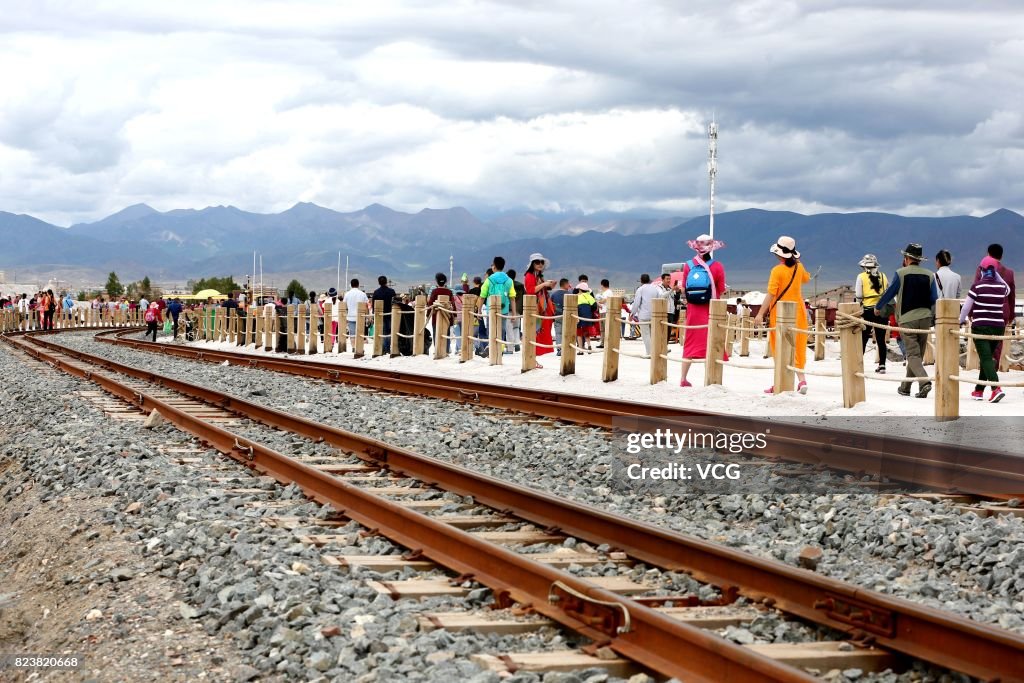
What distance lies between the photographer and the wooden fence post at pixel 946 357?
11.1m

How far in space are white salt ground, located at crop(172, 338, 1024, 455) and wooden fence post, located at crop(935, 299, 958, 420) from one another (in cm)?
16

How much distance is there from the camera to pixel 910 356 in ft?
47.2

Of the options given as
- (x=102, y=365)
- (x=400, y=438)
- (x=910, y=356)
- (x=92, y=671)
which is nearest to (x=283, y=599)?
(x=92, y=671)

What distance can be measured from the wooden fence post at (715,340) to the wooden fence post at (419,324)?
10.3 metres

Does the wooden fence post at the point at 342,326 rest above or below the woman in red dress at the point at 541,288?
below

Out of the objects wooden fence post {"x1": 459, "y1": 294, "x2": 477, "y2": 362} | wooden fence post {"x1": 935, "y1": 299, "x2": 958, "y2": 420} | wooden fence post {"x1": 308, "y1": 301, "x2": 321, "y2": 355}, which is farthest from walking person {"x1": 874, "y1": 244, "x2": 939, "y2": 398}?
wooden fence post {"x1": 308, "y1": 301, "x2": 321, "y2": 355}

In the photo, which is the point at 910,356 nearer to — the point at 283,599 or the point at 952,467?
the point at 952,467

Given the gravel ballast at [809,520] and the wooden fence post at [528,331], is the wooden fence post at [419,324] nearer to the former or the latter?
the wooden fence post at [528,331]

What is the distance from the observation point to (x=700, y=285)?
16266mm

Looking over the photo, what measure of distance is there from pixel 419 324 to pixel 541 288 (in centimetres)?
414

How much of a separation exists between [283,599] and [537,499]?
7.49ft

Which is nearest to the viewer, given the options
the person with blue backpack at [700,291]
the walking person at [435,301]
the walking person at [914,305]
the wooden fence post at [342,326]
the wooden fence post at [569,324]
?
the walking person at [914,305]

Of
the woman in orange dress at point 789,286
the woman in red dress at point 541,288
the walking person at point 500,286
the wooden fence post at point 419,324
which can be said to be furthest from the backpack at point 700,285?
the wooden fence post at point 419,324

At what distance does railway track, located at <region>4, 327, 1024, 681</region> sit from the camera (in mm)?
4445
